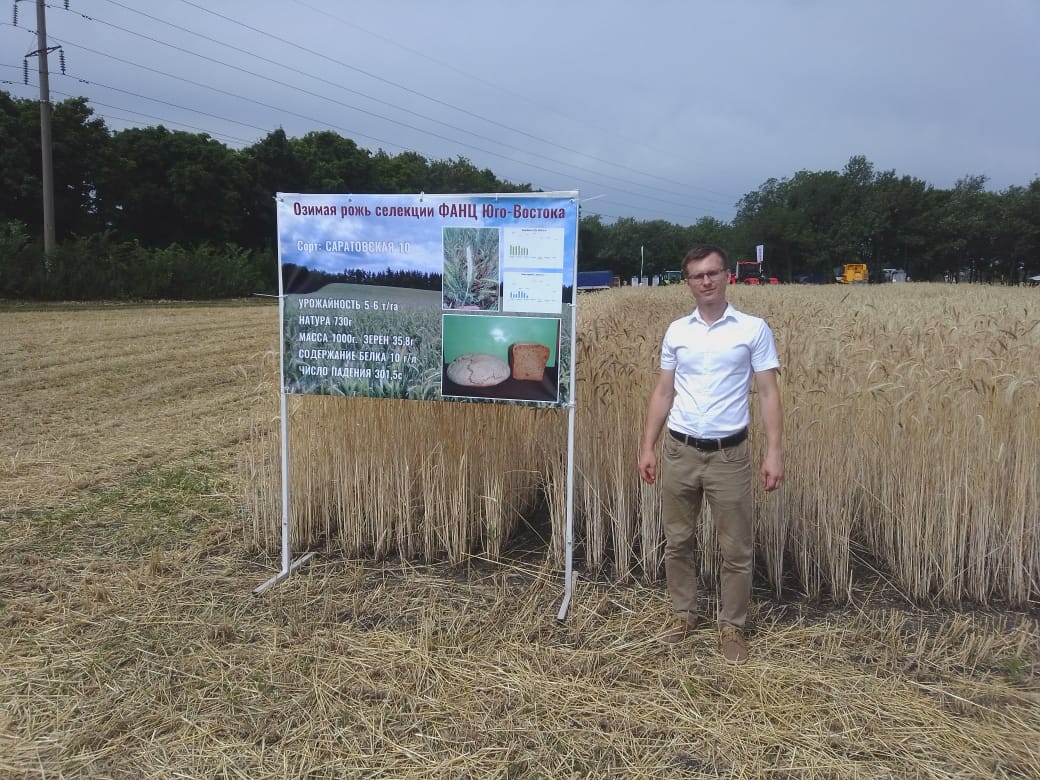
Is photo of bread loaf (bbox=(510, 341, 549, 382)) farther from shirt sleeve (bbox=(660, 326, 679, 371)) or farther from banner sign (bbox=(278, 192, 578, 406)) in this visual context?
shirt sleeve (bbox=(660, 326, 679, 371))

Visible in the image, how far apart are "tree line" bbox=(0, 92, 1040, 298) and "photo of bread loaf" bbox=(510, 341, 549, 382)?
23550mm

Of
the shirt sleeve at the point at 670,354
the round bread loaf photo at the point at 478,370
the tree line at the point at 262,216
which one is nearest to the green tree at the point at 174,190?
the tree line at the point at 262,216

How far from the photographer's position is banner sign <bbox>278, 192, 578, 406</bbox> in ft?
11.4

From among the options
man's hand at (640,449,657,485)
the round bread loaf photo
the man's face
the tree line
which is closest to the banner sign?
the round bread loaf photo

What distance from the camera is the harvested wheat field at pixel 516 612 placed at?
2553 millimetres

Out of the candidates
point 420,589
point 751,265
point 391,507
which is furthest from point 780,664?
point 751,265

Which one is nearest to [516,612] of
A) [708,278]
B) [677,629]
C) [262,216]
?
[677,629]

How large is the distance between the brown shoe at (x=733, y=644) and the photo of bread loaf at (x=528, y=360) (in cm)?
139

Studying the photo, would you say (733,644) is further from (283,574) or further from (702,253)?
(283,574)

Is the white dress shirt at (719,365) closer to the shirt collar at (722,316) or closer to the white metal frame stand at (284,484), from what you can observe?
the shirt collar at (722,316)

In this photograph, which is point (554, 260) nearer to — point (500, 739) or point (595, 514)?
point (595, 514)

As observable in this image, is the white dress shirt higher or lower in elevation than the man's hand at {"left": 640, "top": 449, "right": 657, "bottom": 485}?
higher

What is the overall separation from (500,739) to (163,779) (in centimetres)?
110

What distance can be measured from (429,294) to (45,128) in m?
27.7
